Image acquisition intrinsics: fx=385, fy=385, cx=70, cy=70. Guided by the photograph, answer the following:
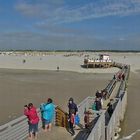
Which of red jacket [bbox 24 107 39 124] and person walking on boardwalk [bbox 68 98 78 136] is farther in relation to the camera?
person walking on boardwalk [bbox 68 98 78 136]

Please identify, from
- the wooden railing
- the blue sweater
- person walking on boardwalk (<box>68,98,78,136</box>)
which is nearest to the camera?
the blue sweater

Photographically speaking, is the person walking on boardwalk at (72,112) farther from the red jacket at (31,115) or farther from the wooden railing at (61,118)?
the red jacket at (31,115)

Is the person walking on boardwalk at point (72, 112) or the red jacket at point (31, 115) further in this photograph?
the person walking on boardwalk at point (72, 112)

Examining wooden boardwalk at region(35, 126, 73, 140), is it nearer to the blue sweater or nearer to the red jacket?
the blue sweater

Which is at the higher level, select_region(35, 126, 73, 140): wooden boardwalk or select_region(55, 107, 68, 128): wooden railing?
select_region(55, 107, 68, 128): wooden railing

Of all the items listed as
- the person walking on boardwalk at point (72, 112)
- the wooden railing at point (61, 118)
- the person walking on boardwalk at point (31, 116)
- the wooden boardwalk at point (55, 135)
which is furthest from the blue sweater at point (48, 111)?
the wooden railing at point (61, 118)

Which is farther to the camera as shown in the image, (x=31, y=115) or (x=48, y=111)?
(x=48, y=111)

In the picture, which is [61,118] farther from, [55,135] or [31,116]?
[31,116]

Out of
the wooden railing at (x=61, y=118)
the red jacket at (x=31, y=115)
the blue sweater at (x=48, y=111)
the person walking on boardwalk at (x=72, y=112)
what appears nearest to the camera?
the red jacket at (x=31, y=115)

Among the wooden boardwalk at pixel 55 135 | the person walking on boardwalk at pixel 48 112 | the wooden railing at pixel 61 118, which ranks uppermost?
the person walking on boardwalk at pixel 48 112

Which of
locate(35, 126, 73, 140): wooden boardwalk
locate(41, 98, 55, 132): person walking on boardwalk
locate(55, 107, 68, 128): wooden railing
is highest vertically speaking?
locate(41, 98, 55, 132): person walking on boardwalk

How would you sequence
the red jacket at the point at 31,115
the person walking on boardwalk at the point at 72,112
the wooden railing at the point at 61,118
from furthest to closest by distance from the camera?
the wooden railing at the point at 61,118, the person walking on boardwalk at the point at 72,112, the red jacket at the point at 31,115

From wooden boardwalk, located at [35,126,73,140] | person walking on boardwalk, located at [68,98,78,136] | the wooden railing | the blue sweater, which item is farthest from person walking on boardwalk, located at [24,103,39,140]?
the wooden railing

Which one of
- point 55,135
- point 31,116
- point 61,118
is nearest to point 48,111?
point 55,135
